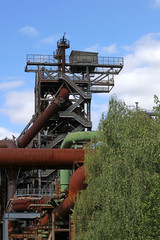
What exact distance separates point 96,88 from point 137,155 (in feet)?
118

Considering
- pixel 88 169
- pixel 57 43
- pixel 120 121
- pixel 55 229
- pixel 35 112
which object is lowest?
pixel 55 229

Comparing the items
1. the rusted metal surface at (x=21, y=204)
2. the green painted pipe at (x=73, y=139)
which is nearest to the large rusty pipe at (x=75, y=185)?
the green painted pipe at (x=73, y=139)

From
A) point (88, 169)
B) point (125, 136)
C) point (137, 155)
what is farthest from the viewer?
point (88, 169)

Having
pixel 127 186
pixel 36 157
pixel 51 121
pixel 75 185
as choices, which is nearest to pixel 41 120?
pixel 51 121

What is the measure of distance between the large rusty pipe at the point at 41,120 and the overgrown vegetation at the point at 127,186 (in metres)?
22.4

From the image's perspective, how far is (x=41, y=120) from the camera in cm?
4675

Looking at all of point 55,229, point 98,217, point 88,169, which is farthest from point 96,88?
point 98,217

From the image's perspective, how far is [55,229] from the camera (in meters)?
30.4

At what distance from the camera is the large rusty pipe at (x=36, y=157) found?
2805 cm

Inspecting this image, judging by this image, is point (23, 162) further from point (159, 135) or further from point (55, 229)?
point (159, 135)

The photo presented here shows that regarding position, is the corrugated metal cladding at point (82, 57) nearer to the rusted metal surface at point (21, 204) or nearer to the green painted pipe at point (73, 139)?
the green painted pipe at point (73, 139)

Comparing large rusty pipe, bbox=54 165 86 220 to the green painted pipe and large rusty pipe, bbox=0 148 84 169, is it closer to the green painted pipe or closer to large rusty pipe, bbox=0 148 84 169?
large rusty pipe, bbox=0 148 84 169

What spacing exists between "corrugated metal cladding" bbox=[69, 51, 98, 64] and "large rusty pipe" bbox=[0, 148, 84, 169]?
88.8 ft

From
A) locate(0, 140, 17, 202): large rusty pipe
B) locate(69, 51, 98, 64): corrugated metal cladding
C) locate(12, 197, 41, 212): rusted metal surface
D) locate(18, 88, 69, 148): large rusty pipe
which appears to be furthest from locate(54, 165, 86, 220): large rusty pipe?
locate(69, 51, 98, 64): corrugated metal cladding
